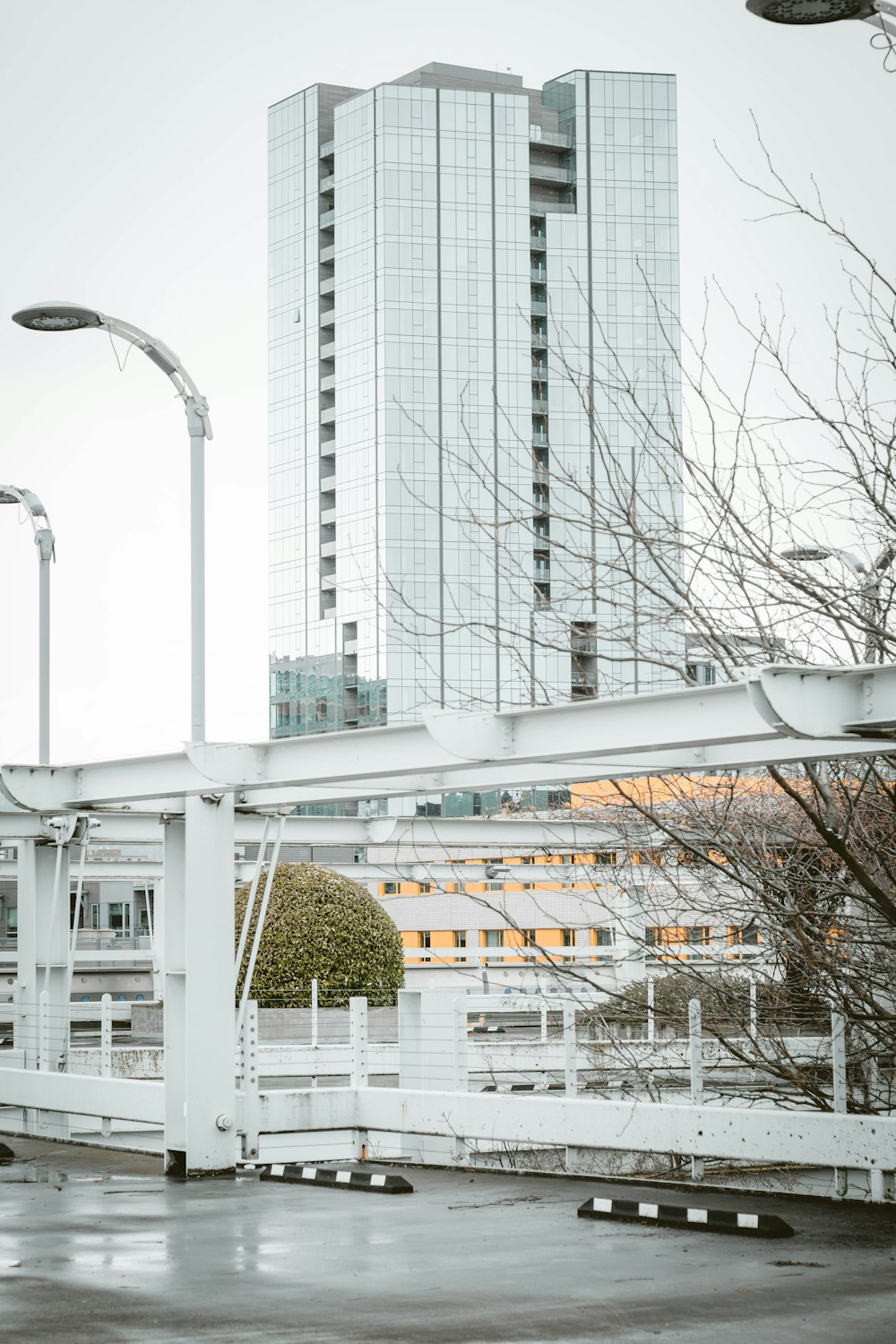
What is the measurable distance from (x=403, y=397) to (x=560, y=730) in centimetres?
9235

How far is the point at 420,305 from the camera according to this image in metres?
103

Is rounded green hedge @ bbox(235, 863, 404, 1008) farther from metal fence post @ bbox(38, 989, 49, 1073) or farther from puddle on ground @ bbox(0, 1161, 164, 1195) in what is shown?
puddle on ground @ bbox(0, 1161, 164, 1195)

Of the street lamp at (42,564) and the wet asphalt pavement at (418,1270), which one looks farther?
the street lamp at (42,564)

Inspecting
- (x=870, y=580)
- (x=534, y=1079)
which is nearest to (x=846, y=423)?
(x=870, y=580)

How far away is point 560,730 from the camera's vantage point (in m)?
11.4

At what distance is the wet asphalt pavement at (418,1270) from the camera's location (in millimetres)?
9094

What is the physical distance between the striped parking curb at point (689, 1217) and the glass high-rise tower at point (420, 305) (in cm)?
8256

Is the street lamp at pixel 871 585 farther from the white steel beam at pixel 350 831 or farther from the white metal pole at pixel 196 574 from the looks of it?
the white steel beam at pixel 350 831

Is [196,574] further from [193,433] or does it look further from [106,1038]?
[106,1038]

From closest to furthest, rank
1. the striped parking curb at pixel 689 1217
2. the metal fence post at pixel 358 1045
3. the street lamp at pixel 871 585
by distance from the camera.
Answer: the street lamp at pixel 871 585 < the striped parking curb at pixel 689 1217 < the metal fence post at pixel 358 1045

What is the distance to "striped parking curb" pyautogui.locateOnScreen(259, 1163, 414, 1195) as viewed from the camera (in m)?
14.4

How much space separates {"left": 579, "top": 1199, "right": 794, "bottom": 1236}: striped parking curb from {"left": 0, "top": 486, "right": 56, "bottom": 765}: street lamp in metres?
9.31

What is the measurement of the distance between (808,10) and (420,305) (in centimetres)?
9530

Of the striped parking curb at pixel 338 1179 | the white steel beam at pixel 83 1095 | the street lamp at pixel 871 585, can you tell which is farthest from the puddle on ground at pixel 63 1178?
the street lamp at pixel 871 585
